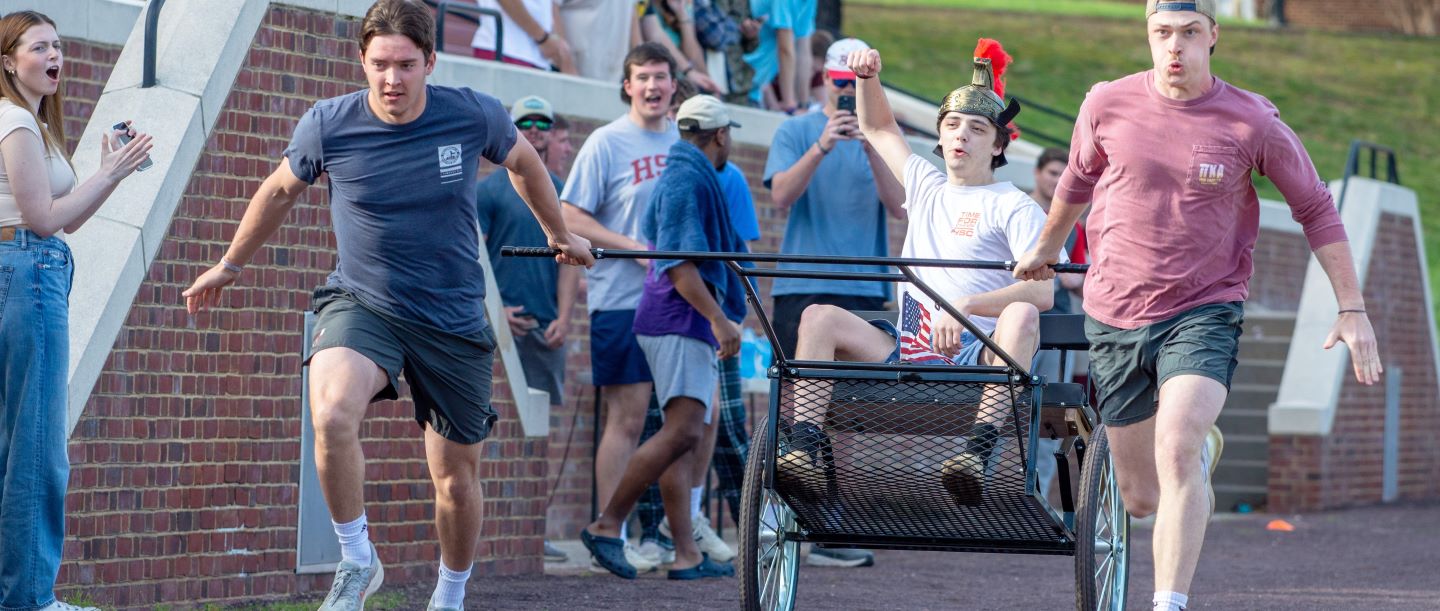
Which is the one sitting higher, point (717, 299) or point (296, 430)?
point (717, 299)

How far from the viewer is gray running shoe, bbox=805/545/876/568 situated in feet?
33.6

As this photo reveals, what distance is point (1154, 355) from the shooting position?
244 inches

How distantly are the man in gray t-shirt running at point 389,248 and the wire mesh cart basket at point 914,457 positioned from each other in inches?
15.7

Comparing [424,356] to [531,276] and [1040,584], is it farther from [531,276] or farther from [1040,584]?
[1040,584]

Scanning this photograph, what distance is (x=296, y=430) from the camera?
26.8 ft

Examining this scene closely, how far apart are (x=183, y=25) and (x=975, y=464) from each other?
12.3 ft

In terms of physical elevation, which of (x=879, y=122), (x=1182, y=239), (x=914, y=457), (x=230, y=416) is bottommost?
(x=230, y=416)

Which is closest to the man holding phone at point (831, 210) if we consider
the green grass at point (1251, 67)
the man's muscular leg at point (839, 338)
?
the man's muscular leg at point (839, 338)

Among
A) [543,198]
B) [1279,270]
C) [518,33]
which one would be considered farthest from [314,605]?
[1279,270]

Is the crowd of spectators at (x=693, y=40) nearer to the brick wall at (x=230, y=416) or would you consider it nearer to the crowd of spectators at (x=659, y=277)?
the crowd of spectators at (x=659, y=277)

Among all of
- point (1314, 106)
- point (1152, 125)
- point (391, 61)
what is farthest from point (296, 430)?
point (1314, 106)

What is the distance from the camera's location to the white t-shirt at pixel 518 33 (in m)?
11.7

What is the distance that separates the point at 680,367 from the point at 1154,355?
3.21 metres

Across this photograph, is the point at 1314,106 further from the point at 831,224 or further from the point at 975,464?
the point at 975,464
